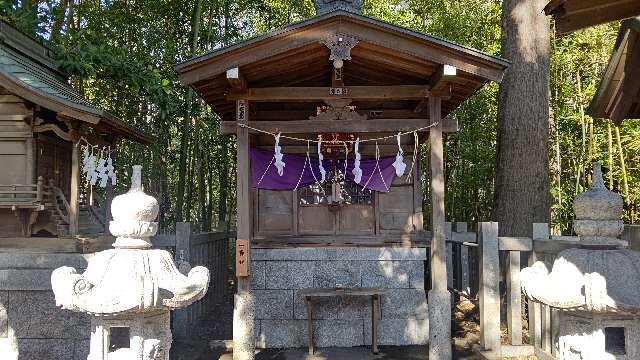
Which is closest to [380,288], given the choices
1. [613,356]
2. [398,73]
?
[398,73]

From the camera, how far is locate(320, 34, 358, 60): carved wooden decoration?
6.88 meters

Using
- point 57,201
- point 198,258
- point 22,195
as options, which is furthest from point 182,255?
point 22,195

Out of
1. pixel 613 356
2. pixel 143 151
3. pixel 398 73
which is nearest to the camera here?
pixel 613 356

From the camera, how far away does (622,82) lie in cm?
554

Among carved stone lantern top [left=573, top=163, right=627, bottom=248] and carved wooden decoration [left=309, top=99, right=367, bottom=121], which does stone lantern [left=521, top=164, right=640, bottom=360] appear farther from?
carved wooden decoration [left=309, top=99, right=367, bottom=121]

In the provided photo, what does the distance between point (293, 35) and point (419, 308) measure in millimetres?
4764

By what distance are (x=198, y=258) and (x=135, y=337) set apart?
18.1 ft

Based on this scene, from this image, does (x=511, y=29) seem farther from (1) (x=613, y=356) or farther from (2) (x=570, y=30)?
(1) (x=613, y=356)

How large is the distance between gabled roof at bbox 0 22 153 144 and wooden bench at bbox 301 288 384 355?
399 centimetres

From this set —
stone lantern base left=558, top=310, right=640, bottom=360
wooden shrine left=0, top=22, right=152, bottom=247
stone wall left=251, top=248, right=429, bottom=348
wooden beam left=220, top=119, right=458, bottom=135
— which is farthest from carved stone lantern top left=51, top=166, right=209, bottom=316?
stone wall left=251, top=248, right=429, bottom=348

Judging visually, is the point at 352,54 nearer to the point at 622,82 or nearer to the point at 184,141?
the point at 622,82

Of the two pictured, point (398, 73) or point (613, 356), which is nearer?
point (613, 356)

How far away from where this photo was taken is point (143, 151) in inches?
726

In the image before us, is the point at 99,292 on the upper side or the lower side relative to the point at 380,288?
upper
